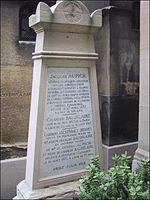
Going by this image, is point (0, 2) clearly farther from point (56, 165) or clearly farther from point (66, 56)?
point (56, 165)

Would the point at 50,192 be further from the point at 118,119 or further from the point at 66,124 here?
the point at 118,119

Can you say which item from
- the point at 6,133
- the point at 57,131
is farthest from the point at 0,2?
the point at 57,131

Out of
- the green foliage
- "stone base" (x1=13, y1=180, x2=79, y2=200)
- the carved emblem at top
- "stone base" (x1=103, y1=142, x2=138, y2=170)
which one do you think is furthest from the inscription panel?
"stone base" (x1=103, y1=142, x2=138, y2=170)

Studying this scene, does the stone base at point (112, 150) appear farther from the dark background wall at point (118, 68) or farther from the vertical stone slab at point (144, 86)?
the vertical stone slab at point (144, 86)

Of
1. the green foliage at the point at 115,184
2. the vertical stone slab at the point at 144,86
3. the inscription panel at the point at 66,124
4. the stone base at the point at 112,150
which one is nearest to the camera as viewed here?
the green foliage at the point at 115,184

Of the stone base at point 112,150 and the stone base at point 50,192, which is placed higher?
the stone base at point 112,150

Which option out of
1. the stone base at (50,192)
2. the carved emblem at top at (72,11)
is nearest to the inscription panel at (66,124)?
the stone base at (50,192)

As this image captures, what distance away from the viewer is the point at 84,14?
371 cm

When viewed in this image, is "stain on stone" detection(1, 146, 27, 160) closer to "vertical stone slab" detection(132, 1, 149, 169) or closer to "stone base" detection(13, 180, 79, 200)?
"stone base" detection(13, 180, 79, 200)

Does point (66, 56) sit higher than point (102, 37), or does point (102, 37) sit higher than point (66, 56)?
point (102, 37)

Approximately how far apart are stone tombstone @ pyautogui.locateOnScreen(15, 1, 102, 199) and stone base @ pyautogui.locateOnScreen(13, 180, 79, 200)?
0.04 ft

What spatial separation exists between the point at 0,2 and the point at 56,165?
122 inches

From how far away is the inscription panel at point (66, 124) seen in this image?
143 inches

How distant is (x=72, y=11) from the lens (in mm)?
3641
